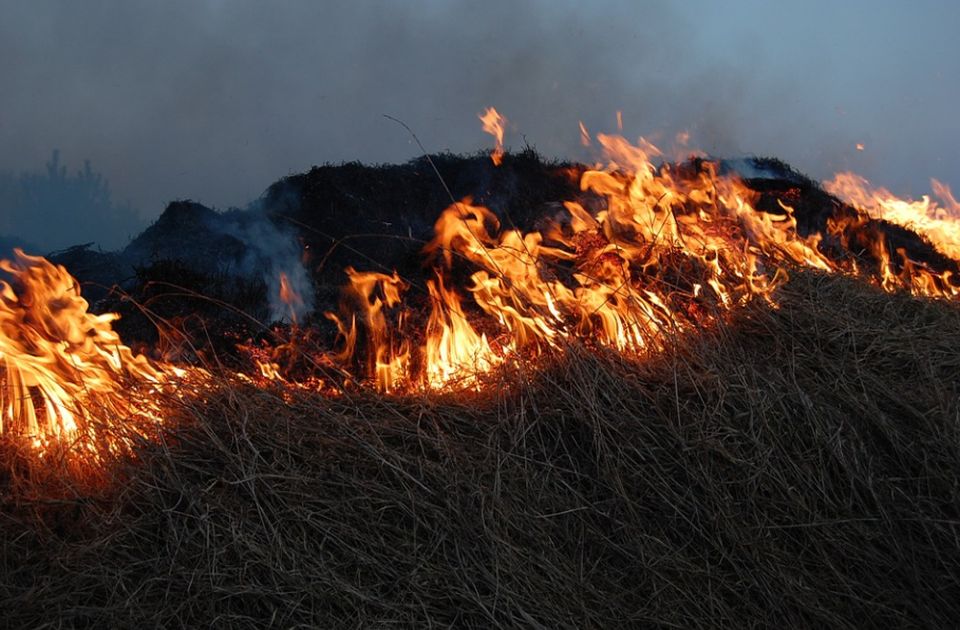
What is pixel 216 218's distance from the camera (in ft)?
27.5

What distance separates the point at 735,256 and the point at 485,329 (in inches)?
58.5

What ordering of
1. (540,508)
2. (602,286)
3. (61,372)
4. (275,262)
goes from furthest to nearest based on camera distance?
(275,262) → (602,286) → (61,372) → (540,508)

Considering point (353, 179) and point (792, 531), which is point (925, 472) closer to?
point (792, 531)

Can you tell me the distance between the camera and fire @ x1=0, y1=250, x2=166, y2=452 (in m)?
3.08

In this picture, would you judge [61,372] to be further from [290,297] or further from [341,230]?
[341,230]

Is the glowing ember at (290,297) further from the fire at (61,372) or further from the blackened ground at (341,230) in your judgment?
the fire at (61,372)

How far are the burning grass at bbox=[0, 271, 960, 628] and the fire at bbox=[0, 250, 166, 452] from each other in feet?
0.76

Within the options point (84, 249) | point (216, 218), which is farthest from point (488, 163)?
point (84, 249)

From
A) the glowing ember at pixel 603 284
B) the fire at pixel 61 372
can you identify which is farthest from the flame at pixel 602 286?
the fire at pixel 61 372

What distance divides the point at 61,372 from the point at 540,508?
211cm

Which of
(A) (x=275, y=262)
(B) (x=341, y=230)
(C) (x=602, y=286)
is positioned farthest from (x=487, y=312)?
(B) (x=341, y=230)

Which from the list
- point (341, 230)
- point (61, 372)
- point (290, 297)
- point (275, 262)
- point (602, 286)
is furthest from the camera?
point (341, 230)

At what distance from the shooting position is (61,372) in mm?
3240

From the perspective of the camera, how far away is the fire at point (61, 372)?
3.08 metres
